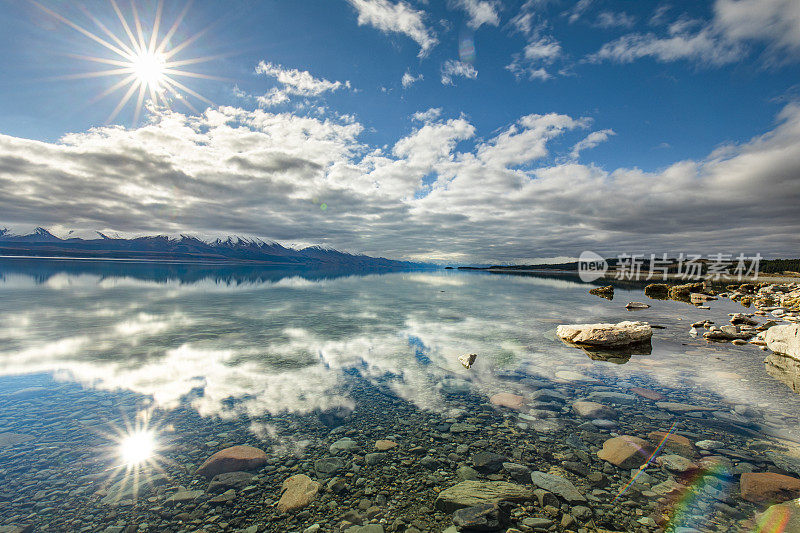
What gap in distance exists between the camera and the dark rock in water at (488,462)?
6.52 meters

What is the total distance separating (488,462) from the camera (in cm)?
677

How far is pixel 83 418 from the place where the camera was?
857 cm

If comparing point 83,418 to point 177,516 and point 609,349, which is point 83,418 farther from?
point 609,349

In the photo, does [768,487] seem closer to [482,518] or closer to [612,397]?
[612,397]

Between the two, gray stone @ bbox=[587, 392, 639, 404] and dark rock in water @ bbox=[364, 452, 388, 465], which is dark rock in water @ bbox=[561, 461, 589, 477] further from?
gray stone @ bbox=[587, 392, 639, 404]

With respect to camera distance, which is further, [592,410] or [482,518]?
[592,410]

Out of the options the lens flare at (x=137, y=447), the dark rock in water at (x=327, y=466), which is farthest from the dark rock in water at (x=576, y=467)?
the lens flare at (x=137, y=447)

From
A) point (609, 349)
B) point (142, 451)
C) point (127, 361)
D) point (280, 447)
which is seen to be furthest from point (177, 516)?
point (609, 349)

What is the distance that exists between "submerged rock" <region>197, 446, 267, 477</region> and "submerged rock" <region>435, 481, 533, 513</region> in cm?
383

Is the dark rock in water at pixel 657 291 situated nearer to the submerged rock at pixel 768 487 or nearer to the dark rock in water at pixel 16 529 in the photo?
the submerged rock at pixel 768 487

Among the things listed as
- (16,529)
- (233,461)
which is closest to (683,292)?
(233,461)

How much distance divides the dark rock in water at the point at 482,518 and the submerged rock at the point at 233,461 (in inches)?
163

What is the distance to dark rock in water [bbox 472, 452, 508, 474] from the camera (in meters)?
6.52

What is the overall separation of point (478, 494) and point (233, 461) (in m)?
5.04
